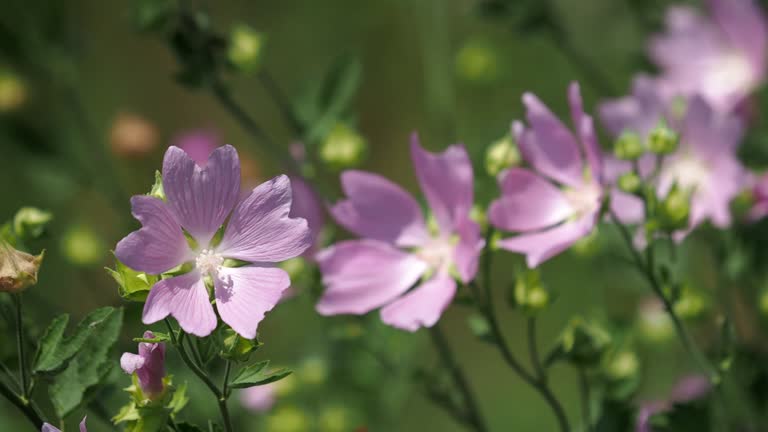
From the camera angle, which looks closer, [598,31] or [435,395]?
[435,395]

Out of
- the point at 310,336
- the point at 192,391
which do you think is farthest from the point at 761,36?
the point at 192,391

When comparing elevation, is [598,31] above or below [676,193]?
below

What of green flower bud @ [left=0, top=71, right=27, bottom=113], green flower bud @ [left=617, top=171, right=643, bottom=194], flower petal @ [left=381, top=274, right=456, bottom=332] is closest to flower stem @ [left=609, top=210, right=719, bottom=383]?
green flower bud @ [left=617, top=171, right=643, bottom=194]

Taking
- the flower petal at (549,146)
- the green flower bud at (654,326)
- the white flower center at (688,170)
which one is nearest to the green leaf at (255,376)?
the flower petal at (549,146)

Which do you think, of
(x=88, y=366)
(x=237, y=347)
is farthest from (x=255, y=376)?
(x=88, y=366)

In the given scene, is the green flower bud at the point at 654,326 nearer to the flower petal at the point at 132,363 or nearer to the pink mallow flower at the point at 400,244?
the pink mallow flower at the point at 400,244

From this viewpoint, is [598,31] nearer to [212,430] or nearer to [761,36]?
[761,36]

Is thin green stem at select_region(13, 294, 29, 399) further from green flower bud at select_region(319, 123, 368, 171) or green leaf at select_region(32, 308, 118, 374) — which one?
green flower bud at select_region(319, 123, 368, 171)
